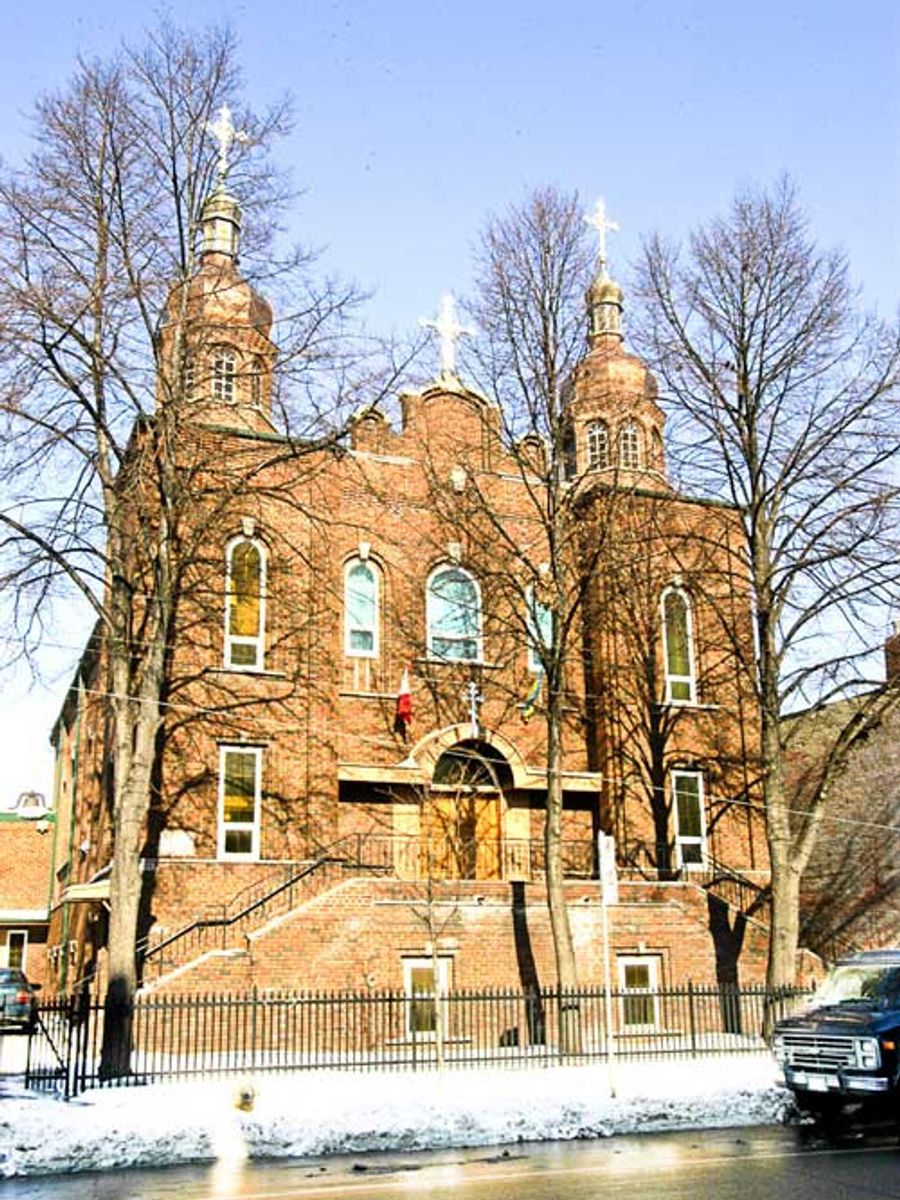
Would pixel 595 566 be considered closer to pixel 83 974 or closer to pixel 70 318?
pixel 70 318

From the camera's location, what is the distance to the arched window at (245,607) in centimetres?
2539

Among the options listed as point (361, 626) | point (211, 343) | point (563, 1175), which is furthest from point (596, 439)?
point (563, 1175)

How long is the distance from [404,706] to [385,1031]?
6.69 metres

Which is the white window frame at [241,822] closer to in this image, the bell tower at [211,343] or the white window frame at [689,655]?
the bell tower at [211,343]

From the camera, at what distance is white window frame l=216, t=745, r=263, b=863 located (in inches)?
950

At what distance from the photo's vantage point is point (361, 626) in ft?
88.8

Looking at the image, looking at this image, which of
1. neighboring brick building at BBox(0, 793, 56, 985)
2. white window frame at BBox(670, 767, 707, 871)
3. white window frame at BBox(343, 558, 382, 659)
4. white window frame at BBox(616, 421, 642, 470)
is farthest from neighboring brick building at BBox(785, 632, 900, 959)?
neighboring brick building at BBox(0, 793, 56, 985)

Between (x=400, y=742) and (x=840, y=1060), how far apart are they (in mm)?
13941

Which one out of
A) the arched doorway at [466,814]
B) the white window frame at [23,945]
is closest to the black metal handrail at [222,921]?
the arched doorway at [466,814]

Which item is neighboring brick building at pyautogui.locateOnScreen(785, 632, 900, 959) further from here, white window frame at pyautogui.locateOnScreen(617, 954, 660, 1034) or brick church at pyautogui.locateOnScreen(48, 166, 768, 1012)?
white window frame at pyautogui.locateOnScreen(617, 954, 660, 1034)

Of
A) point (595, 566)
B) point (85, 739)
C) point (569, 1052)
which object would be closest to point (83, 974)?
point (85, 739)

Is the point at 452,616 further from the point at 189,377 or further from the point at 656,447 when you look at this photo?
the point at 189,377

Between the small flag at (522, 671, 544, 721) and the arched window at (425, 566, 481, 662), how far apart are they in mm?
1770

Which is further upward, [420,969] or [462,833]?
[462,833]
